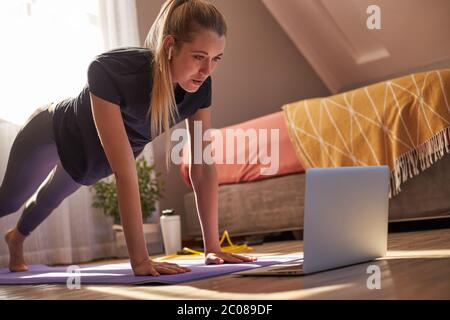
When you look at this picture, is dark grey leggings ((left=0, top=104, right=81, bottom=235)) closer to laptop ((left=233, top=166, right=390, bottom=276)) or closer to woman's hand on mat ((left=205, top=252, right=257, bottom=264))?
woman's hand on mat ((left=205, top=252, right=257, bottom=264))

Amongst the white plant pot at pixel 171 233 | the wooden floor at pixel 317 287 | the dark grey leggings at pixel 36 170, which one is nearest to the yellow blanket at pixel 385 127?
the white plant pot at pixel 171 233

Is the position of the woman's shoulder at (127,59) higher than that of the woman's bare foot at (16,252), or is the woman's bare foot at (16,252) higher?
the woman's shoulder at (127,59)

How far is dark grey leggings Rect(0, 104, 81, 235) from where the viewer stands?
198 cm

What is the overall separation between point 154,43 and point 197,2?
0.55ft

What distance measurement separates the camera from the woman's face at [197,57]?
1.59 meters

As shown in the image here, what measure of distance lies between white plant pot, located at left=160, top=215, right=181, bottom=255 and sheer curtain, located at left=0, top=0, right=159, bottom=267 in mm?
356

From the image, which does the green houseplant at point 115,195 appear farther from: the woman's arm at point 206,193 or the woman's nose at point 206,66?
the woman's nose at point 206,66

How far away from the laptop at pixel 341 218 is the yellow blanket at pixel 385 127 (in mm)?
1125

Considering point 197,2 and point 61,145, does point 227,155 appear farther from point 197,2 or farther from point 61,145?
point 197,2

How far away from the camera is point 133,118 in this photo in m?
1.73

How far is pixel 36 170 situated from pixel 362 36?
9.10ft

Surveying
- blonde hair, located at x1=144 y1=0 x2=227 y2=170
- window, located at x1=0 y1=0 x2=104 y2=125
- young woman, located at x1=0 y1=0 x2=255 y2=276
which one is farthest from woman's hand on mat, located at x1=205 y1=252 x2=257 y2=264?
window, located at x1=0 y1=0 x2=104 y2=125

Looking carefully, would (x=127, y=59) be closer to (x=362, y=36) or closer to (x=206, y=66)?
(x=206, y=66)

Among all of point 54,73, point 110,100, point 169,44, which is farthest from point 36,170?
point 54,73
